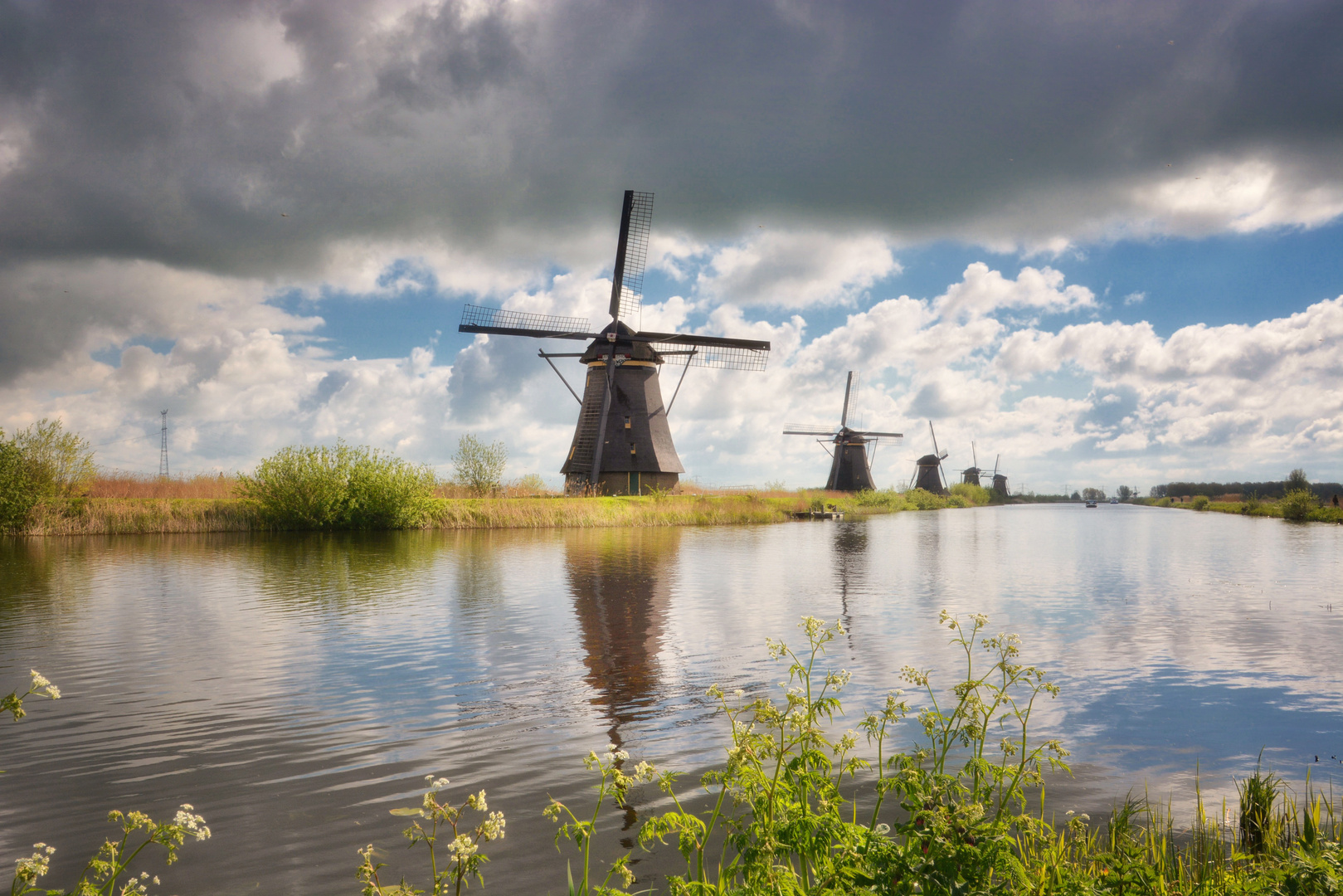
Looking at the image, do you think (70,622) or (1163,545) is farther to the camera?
(1163,545)

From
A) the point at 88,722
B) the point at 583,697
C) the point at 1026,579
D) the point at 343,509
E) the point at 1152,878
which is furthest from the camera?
the point at 343,509

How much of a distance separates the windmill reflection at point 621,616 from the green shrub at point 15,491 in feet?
61.8

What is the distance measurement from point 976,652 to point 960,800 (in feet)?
25.2

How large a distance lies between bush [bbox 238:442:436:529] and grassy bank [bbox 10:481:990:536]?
694mm

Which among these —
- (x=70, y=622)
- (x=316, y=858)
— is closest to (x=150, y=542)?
(x=70, y=622)

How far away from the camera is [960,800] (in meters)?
2.54

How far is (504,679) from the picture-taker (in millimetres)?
7262

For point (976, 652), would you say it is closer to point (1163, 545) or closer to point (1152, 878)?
point (1152, 878)

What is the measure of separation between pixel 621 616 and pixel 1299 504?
5282 cm

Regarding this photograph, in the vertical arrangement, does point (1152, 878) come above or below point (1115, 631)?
above

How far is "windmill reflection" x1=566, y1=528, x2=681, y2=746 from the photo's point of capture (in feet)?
21.8

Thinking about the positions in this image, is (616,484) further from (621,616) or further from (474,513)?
(621,616)

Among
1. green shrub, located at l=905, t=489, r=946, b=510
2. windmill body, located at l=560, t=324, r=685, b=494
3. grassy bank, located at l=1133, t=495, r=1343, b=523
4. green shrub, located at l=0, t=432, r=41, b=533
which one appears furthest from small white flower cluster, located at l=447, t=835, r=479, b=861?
green shrub, located at l=905, t=489, r=946, b=510

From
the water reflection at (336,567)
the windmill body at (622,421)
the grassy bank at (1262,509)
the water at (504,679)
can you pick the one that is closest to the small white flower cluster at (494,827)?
the water at (504,679)
